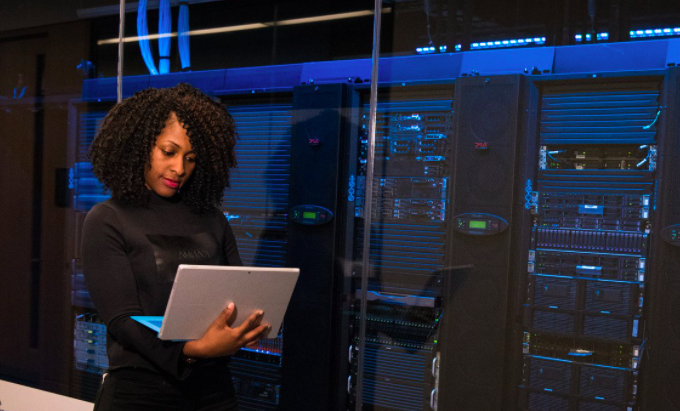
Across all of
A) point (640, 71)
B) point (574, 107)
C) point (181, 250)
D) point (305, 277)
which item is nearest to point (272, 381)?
point (305, 277)

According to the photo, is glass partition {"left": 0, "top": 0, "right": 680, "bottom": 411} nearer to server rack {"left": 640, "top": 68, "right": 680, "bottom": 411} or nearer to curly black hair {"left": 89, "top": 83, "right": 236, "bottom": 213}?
server rack {"left": 640, "top": 68, "right": 680, "bottom": 411}

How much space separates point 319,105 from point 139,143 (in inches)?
47.8

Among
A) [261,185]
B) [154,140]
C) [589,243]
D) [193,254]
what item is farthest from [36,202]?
[589,243]

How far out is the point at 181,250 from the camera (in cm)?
152

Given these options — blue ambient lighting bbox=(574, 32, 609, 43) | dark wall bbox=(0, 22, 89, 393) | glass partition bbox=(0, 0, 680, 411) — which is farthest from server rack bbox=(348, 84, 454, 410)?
dark wall bbox=(0, 22, 89, 393)

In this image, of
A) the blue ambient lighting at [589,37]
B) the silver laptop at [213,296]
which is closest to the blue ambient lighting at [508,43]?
the blue ambient lighting at [589,37]

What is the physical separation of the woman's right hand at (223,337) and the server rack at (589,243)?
1.33 metres

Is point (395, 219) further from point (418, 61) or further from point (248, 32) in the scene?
point (248, 32)

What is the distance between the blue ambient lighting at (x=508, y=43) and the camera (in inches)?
93.9

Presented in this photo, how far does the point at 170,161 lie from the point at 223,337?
50cm

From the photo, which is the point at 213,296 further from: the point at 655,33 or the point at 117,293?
the point at 655,33

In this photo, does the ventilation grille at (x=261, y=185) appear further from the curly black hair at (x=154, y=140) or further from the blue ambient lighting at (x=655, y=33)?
the blue ambient lighting at (x=655, y=33)

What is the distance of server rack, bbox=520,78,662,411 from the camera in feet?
7.19

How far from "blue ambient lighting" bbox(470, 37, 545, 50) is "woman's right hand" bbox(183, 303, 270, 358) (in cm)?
158
